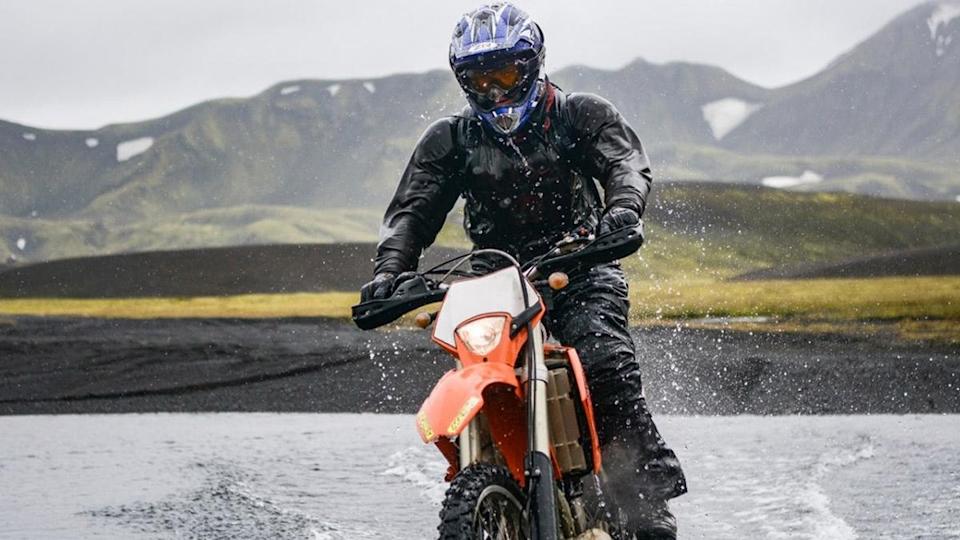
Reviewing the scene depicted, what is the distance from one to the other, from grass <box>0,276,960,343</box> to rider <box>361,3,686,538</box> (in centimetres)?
1701

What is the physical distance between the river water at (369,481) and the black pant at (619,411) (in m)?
1.76

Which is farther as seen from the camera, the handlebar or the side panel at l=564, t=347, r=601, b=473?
the side panel at l=564, t=347, r=601, b=473

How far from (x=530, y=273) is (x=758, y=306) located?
22.9 metres

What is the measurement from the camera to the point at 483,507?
432 centimetres

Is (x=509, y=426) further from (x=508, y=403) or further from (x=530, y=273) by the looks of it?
(x=530, y=273)

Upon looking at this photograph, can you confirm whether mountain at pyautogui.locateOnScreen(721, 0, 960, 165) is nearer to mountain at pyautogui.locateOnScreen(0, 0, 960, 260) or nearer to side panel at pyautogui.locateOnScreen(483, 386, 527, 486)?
mountain at pyautogui.locateOnScreen(0, 0, 960, 260)

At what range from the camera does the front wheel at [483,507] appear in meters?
4.16

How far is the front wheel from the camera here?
4.16m

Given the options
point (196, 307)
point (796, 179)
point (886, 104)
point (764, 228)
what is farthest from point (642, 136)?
point (196, 307)

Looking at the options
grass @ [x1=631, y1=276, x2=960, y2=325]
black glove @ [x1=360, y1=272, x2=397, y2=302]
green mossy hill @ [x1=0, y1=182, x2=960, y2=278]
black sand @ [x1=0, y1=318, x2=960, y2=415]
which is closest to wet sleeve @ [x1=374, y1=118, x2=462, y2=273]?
black glove @ [x1=360, y1=272, x2=397, y2=302]

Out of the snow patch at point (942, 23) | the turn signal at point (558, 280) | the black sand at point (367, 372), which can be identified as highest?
the snow patch at point (942, 23)

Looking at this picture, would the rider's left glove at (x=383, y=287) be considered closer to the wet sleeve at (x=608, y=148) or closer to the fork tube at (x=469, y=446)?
the fork tube at (x=469, y=446)

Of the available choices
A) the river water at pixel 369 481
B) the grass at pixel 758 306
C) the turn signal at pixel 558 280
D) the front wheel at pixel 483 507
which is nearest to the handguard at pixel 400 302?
the turn signal at pixel 558 280

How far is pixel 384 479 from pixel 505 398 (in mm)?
4802
